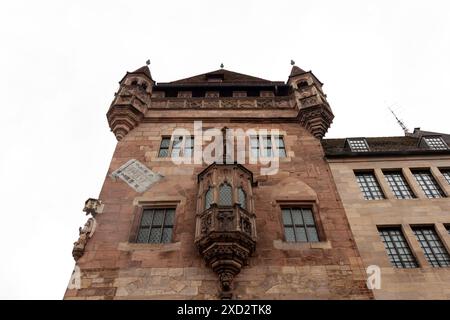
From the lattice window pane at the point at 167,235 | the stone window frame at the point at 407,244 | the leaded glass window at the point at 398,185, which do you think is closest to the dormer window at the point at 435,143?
the leaded glass window at the point at 398,185

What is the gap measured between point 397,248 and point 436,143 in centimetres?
754

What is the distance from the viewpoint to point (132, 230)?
12.9 m

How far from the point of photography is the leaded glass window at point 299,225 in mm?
12859

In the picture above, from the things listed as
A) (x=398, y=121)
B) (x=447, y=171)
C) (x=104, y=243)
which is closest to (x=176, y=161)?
(x=104, y=243)

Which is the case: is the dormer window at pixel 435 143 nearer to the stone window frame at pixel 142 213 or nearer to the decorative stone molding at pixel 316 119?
the decorative stone molding at pixel 316 119

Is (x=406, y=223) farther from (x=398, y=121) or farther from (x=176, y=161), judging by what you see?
(x=398, y=121)

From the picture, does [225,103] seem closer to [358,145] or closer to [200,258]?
[358,145]

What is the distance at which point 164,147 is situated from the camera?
1681 centimetres

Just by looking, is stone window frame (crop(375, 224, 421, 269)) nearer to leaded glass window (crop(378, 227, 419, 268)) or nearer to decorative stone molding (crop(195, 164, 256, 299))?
leaded glass window (crop(378, 227, 419, 268))

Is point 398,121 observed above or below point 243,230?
above

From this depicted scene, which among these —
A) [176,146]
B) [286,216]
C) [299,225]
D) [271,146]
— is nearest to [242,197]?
[286,216]

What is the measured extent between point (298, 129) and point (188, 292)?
10249 mm

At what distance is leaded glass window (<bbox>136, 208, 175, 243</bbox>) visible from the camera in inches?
503

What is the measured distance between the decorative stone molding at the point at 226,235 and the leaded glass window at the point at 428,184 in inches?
313
